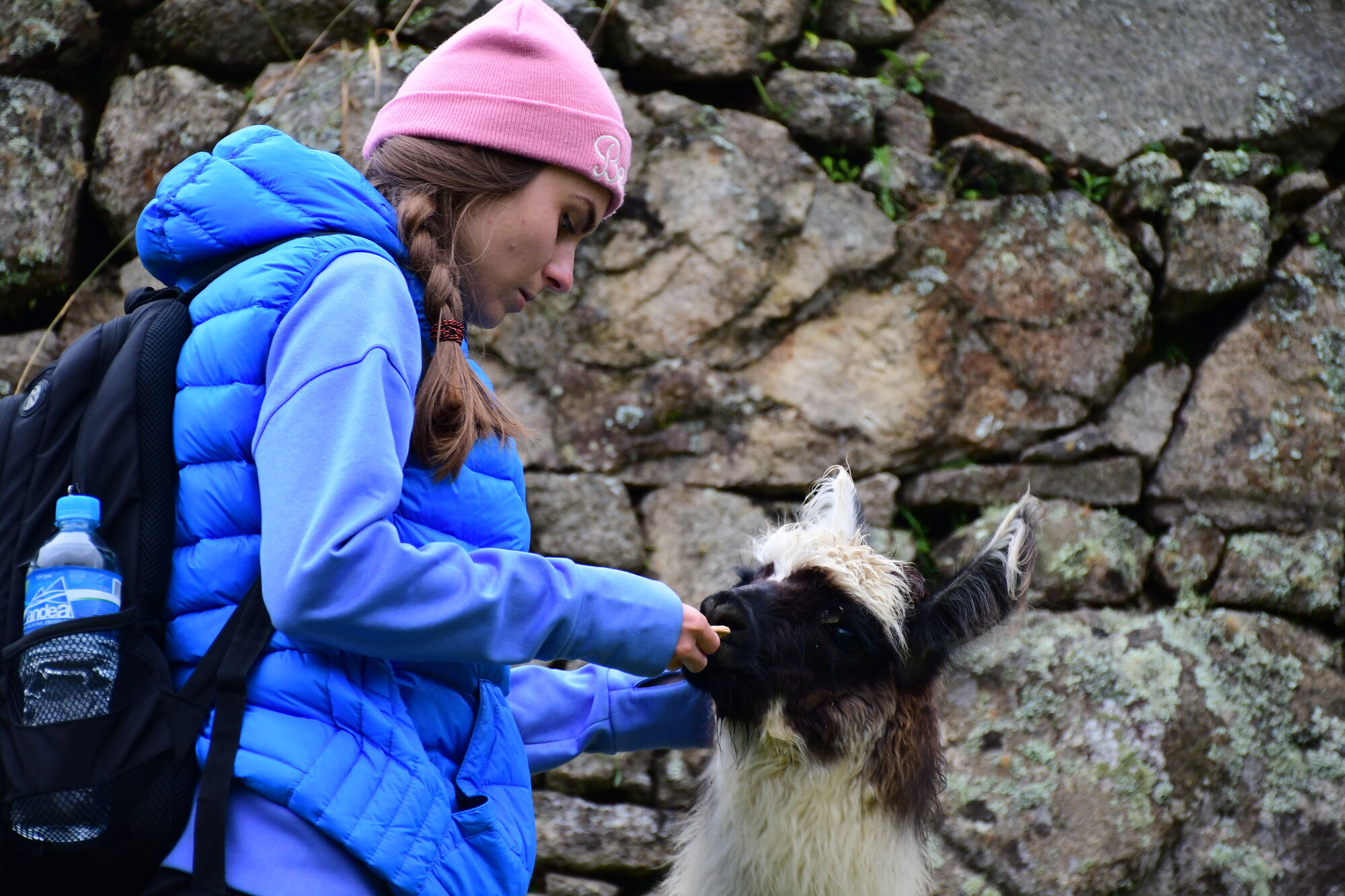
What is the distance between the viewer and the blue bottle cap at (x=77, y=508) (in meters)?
1.50

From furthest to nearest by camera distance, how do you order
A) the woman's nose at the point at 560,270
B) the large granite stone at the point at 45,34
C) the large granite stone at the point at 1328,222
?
the large granite stone at the point at 1328,222 < the large granite stone at the point at 45,34 < the woman's nose at the point at 560,270

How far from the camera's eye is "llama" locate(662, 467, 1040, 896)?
7.75 feet

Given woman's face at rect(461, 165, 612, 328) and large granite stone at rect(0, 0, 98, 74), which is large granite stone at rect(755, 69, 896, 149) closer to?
woman's face at rect(461, 165, 612, 328)

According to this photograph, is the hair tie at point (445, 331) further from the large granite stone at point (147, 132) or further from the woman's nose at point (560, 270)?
the large granite stone at point (147, 132)

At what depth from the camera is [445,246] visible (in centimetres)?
185

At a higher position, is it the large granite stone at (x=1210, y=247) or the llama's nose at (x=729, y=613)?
the llama's nose at (x=729, y=613)

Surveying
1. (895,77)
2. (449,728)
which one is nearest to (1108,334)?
(895,77)

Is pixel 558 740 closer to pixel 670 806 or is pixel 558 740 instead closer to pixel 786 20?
pixel 670 806

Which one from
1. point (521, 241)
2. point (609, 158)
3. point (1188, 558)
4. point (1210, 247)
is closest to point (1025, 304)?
point (1210, 247)

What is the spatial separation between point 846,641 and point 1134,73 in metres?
2.72

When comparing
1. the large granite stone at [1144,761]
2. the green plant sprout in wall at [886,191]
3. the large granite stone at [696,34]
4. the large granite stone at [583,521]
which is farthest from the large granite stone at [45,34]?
the large granite stone at [1144,761]

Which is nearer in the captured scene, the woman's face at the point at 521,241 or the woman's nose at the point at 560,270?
the woman's face at the point at 521,241

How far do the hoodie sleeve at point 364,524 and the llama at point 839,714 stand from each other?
2.50ft

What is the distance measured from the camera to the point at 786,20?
389 centimetres
